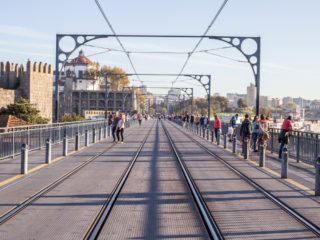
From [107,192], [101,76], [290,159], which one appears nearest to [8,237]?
[107,192]

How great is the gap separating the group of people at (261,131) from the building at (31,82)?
48.1 metres

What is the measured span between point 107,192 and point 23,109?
145 feet

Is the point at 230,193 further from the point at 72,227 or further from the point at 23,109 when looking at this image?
the point at 23,109

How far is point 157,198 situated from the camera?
352 inches

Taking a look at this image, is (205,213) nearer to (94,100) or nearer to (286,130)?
(286,130)

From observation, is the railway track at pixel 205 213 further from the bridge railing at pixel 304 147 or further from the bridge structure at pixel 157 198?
the bridge railing at pixel 304 147

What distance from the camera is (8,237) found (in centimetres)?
604

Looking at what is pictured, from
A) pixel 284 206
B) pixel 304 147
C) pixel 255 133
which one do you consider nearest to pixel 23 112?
pixel 255 133

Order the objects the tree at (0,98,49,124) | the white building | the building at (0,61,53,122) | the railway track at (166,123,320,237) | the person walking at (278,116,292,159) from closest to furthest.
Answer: the railway track at (166,123,320,237) → the person walking at (278,116,292,159) → the tree at (0,98,49,124) → the building at (0,61,53,122) → the white building

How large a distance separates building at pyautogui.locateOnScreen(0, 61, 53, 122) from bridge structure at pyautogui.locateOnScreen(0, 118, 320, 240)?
50.4m

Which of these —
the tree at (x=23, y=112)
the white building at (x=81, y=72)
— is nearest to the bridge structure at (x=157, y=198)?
the tree at (x=23, y=112)

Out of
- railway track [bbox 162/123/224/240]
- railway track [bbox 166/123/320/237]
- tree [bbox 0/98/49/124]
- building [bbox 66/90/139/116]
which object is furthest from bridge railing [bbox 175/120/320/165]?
building [bbox 66/90/139/116]

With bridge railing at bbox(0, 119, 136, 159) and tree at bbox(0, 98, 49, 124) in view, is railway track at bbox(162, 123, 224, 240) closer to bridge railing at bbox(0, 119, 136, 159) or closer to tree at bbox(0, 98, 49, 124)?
bridge railing at bbox(0, 119, 136, 159)

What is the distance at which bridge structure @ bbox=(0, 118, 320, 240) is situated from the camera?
6.52m
